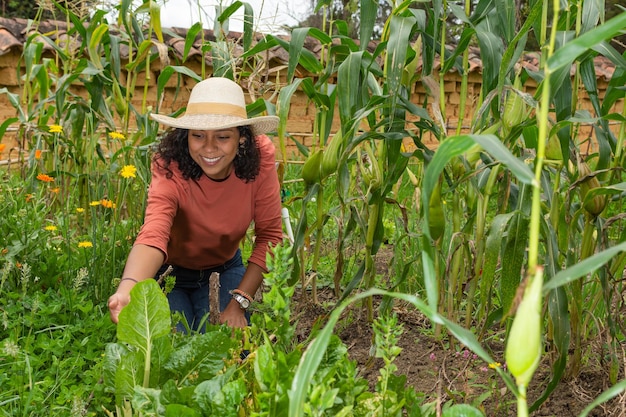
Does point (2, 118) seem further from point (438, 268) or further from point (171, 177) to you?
point (438, 268)

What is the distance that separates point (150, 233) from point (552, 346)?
126 cm

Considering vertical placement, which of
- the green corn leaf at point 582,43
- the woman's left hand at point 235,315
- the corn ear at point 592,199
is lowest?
the woman's left hand at point 235,315

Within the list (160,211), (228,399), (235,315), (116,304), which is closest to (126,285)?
(116,304)

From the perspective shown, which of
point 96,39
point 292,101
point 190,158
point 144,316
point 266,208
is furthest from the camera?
point 292,101

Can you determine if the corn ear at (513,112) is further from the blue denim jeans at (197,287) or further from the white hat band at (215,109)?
the blue denim jeans at (197,287)

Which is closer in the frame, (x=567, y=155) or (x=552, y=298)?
(x=552, y=298)

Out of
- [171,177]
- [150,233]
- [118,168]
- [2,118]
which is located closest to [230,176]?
[171,177]

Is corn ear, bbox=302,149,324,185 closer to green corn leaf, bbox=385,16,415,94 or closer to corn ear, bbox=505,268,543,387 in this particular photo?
green corn leaf, bbox=385,16,415,94

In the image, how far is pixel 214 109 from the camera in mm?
2383

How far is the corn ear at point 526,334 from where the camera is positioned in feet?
2.20

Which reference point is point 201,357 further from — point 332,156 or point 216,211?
point 216,211

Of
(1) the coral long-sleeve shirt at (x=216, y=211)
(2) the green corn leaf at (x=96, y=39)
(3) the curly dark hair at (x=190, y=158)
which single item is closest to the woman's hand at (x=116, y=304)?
(1) the coral long-sleeve shirt at (x=216, y=211)

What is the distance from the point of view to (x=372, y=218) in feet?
7.77

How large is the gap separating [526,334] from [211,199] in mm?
2003
